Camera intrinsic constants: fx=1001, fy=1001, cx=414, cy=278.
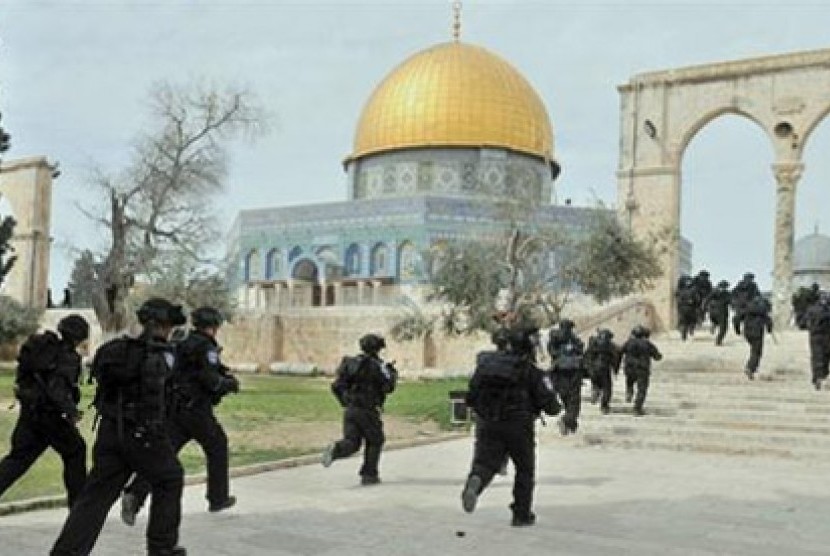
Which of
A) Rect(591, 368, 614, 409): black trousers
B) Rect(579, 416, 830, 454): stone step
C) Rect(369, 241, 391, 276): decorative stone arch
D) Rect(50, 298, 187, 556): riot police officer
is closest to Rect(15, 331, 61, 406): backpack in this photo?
Rect(50, 298, 187, 556): riot police officer

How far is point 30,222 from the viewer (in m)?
39.4

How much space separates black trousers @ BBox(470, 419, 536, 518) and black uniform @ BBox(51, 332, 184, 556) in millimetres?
2448

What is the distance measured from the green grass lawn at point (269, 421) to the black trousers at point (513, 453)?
11.3ft

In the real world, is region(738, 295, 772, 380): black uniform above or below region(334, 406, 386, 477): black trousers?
above

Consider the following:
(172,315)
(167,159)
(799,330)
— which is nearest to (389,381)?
(172,315)

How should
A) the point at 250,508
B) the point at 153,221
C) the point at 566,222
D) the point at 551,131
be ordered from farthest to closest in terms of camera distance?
the point at 551,131
the point at 566,222
the point at 153,221
the point at 250,508

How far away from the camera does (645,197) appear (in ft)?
90.6

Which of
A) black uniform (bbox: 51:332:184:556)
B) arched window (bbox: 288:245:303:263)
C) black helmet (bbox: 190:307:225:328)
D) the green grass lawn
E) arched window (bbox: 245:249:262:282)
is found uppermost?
arched window (bbox: 288:245:303:263)

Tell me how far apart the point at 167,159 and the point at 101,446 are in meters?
22.9

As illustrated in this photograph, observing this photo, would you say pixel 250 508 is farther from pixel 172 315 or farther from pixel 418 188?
pixel 418 188

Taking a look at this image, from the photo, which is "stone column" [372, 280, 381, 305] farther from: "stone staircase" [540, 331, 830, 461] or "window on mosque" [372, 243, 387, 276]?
"stone staircase" [540, 331, 830, 461]

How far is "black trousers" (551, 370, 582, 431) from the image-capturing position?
13.0 meters

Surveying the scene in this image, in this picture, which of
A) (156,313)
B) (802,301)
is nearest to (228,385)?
(156,313)

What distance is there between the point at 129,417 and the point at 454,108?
45387 mm
